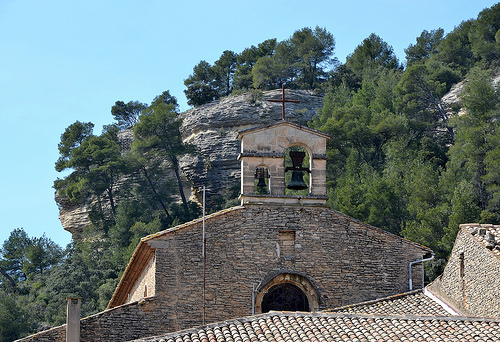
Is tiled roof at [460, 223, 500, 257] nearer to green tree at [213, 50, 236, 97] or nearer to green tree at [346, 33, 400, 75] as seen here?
green tree at [346, 33, 400, 75]

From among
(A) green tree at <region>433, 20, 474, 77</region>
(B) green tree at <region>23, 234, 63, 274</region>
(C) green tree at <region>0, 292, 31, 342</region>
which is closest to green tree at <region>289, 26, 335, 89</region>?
(A) green tree at <region>433, 20, 474, 77</region>

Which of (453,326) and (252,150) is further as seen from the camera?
(252,150)

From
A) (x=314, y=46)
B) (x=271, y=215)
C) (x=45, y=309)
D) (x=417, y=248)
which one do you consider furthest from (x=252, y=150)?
(x=314, y=46)

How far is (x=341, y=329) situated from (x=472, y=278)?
4861 millimetres

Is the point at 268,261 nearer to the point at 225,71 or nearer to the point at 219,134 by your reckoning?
the point at 219,134

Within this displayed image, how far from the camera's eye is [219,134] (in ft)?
224

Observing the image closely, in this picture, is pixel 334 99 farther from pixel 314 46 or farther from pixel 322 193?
pixel 322 193

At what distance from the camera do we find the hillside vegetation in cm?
3456

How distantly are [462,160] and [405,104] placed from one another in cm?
1607

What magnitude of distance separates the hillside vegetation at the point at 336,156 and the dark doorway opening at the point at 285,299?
1132 cm

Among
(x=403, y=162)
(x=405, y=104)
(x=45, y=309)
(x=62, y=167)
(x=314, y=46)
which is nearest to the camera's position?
(x=403, y=162)

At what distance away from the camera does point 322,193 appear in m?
19.2

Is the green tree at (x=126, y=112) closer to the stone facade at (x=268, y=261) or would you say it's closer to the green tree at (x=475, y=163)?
the green tree at (x=475, y=163)

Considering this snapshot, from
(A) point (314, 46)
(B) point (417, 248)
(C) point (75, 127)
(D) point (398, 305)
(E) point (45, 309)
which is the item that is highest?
(A) point (314, 46)
